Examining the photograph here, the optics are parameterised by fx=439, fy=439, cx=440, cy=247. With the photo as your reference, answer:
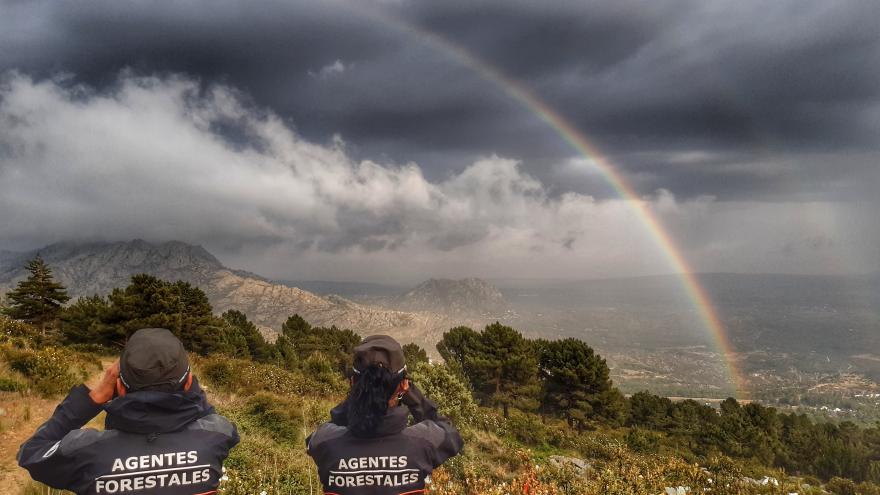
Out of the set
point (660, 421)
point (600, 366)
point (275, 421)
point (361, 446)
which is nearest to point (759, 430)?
point (660, 421)

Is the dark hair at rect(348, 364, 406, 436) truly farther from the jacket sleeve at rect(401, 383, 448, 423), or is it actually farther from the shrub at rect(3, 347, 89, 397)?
the shrub at rect(3, 347, 89, 397)

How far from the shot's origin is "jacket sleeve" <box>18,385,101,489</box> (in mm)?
3232

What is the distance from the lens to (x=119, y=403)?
318 centimetres

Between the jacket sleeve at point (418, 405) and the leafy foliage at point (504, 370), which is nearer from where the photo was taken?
the jacket sleeve at point (418, 405)

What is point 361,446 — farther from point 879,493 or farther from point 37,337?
point 37,337

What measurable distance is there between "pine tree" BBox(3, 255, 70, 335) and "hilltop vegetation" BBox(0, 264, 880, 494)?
0.95m

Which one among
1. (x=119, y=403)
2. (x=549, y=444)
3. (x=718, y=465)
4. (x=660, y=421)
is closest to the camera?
(x=119, y=403)

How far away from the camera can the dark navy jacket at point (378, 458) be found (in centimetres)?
389

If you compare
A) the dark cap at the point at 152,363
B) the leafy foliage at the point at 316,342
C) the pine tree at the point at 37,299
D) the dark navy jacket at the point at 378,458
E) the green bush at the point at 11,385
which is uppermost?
the pine tree at the point at 37,299

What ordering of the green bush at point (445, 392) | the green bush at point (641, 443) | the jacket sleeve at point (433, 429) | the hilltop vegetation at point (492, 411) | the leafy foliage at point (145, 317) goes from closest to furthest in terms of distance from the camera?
the jacket sleeve at point (433, 429) → the hilltop vegetation at point (492, 411) → the green bush at point (445, 392) → the green bush at point (641, 443) → the leafy foliage at point (145, 317)

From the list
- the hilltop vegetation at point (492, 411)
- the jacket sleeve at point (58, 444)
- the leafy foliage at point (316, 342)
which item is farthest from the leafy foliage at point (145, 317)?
the jacket sleeve at point (58, 444)

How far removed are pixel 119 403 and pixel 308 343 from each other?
55.8 meters

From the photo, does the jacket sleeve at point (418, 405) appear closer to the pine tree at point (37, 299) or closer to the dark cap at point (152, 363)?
the dark cap at point (152, 363)

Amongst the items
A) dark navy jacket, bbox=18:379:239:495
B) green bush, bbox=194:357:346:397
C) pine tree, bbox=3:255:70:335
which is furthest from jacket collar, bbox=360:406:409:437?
pine tree, bbox=3:255:70:335
